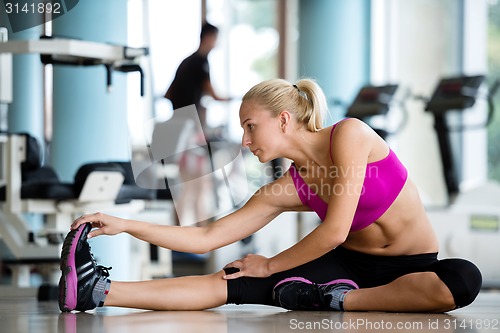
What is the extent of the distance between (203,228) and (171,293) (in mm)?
207

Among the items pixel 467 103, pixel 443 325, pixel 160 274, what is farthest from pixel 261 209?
pixel 467 103

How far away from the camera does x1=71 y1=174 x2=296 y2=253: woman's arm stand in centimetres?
230

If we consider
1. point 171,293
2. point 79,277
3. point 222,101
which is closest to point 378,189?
point 171,293

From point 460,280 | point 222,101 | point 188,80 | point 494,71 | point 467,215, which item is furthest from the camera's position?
point 494,71

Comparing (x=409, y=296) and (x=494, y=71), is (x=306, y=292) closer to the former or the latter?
(x=409, y=296)

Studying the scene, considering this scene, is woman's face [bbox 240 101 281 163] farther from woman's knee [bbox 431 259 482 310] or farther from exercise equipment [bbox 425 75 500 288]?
exercise equipment [bbox 425 75 500 288]

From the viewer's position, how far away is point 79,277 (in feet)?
7.36

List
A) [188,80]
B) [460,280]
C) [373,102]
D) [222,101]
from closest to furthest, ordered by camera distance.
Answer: [460,280] → [373,102] → [188,80] → [222,101]

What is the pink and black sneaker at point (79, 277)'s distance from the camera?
2219mm

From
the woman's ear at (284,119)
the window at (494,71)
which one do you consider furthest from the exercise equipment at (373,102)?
the woman's ear at (284,119)

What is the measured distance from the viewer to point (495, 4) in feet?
22.8

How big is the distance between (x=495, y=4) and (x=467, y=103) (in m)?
2.12

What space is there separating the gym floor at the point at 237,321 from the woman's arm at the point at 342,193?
18 cm

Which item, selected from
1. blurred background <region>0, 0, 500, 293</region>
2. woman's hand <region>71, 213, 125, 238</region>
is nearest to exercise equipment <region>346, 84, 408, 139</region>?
blurred background <region>0, 0, 500, 293</region>
